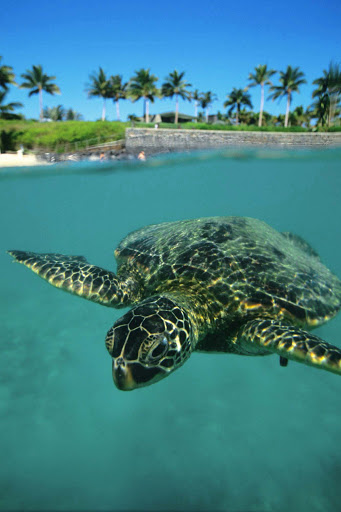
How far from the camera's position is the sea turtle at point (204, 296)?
2744mm

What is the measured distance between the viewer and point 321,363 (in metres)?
2.81

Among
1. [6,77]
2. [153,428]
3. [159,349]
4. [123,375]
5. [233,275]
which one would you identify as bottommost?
[153,428]

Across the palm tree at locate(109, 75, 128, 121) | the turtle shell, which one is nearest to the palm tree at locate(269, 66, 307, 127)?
the palm tree at locate(109, 75, 128, 121)

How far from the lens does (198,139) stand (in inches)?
1077

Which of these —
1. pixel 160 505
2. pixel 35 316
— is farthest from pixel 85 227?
pixel 160 505

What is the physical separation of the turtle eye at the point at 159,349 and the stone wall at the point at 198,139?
24.7 metres

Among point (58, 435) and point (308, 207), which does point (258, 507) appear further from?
point (308, 207)

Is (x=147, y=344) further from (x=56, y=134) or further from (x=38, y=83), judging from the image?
(x=38, y=83)

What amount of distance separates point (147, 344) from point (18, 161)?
67.0 feet

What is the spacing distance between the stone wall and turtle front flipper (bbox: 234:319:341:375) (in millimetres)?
24235

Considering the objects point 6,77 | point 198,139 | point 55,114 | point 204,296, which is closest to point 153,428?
point 204,296

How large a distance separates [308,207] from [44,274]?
125 ft

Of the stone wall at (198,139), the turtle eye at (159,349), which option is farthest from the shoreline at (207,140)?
the turtle eye at (159,349)

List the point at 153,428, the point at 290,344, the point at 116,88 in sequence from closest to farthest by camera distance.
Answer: the point at 290,344, the point at 153,428, the point at 116,88
